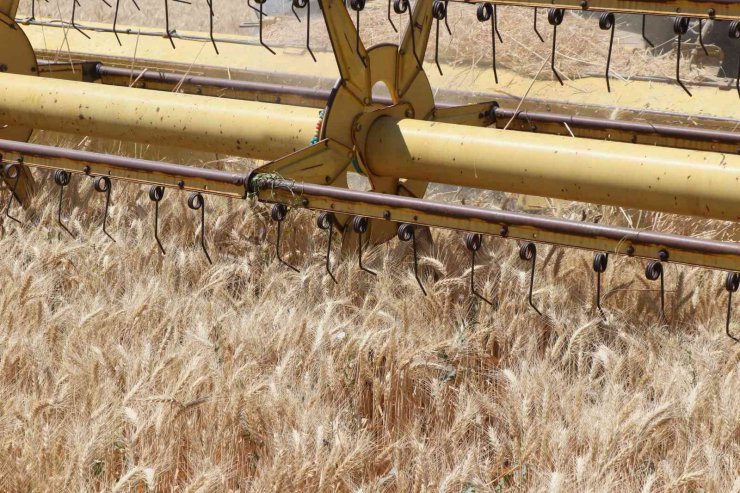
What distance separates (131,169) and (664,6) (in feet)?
4.43

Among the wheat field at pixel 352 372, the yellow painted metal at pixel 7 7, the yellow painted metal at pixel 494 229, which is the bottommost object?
the wheat field at pixel 352 372

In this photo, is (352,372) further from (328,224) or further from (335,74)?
(335,74)

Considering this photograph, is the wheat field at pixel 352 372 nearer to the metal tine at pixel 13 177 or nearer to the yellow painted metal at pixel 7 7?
the metal tine at pixel 13 177

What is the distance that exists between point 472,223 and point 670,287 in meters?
0.66

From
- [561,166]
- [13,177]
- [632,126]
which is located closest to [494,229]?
[561,166]

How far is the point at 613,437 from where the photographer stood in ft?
6.86

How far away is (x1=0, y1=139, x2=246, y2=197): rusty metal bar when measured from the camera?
282 centimetres

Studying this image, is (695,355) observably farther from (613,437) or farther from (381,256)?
(381,256)

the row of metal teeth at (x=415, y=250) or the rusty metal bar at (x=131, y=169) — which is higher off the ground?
the rusty metal bar at (x=131, y=169)

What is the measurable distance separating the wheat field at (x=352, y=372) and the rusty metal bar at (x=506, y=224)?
0.69ft

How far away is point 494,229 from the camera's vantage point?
102 inches

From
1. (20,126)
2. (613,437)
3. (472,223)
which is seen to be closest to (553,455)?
(613,437)

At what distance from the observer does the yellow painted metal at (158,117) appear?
3223 millimetres

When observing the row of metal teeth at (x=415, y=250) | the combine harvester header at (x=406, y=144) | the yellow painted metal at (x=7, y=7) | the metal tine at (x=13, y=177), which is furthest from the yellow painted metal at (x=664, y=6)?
the yellow painted metal at (x=7, y=7)
